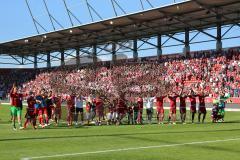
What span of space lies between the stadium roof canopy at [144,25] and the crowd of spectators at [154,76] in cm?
313

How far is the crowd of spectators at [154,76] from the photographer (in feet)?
142

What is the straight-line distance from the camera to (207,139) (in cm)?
1554

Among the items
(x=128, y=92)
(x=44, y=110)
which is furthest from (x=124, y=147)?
(x=128, y=92)

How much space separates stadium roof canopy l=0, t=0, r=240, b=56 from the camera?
41062 millimetres

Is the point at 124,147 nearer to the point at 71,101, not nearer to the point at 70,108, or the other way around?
the point at 70,108

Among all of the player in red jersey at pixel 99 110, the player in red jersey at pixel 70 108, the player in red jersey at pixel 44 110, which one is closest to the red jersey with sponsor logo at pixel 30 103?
the player in red jersey at pixel 44 110

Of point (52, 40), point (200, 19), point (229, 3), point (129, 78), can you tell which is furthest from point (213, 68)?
point (52, 40)

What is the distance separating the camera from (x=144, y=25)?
1933 inches

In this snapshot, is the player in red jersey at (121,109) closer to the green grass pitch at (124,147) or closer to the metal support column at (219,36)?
the green grass pitch at (124,147)

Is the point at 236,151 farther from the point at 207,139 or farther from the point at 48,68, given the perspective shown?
the point at 48,68

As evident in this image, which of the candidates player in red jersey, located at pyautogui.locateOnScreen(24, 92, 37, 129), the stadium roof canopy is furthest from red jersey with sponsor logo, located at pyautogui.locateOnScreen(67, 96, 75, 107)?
the stadium roof canopy

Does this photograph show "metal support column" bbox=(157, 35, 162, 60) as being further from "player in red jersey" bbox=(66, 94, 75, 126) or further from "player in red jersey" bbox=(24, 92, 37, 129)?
"player in red jersey" bbox=(24, 92, 37, 129)

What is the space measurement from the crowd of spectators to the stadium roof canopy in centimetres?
313

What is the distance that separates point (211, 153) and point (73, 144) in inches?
166
